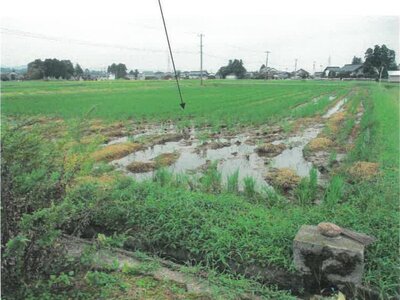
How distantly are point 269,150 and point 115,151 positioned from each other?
3.32 metres

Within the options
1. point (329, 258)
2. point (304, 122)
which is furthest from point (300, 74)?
point (329, 258)

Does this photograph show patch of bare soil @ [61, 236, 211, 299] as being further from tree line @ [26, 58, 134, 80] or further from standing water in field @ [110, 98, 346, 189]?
tree line @ [26, 58, 134, 80]

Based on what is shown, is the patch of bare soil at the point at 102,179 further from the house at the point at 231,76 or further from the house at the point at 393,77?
the house at the point at 231,76

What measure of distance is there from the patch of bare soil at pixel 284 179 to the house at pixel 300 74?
61.2 meters

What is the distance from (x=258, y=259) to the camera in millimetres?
3350

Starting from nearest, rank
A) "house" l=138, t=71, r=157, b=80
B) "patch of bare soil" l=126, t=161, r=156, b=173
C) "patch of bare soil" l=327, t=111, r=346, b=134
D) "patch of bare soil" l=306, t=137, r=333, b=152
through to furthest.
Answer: "patch of bare soil" l=126, t=161, r=156, b=173, "patch of bare soil" l=306, t=137, r=333, b=152, "patch of bare soil" l=327, t=111, r=346, b=134, "house" l=138, t=71, r=157, b=80

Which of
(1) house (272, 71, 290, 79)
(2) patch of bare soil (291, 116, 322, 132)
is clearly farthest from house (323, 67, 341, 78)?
(2) patch of bare soil (291, 116, 322, 132)

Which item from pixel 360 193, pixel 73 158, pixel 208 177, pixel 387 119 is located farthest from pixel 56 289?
pixel 387 119

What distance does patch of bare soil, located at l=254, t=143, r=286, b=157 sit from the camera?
862cm

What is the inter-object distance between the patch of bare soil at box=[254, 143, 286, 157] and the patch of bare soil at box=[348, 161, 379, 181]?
2.31 meters

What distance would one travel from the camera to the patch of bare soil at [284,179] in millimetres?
5964

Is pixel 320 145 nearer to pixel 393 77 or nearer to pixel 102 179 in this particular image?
pixel 102 179

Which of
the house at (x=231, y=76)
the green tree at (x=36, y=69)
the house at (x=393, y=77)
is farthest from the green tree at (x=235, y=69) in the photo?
the green tree at (x=36, y=69)

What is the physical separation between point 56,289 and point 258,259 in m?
1.60
